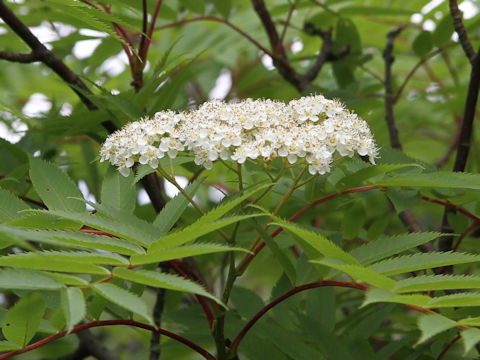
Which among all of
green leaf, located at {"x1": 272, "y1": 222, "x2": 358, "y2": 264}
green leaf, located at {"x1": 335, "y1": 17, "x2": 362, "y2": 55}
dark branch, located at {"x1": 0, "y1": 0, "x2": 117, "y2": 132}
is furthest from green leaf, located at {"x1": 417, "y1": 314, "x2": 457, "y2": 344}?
green leaf, located at {"x1": 335, "y1": 17, "x2": 362, "y2": 55}

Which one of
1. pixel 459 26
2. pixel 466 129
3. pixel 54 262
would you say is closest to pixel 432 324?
pixel 54 262

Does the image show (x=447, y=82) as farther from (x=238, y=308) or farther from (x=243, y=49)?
(x=238, y=308)

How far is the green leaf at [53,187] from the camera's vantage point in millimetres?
1168

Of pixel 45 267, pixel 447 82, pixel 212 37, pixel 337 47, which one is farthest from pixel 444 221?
pixel 447 82

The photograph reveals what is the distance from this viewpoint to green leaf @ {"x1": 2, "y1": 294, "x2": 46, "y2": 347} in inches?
37.9

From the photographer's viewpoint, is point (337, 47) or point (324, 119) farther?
point (337, 47)

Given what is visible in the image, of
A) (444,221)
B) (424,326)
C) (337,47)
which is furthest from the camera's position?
(337,47)

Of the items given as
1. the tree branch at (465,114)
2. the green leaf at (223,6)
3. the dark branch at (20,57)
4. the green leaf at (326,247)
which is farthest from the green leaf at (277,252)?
the green leaf at (223,6)

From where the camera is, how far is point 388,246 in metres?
1.04

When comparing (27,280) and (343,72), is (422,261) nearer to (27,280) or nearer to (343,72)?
(27,280)

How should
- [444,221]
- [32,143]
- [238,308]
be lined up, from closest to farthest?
1. [238,308]
2. [444,221]
3. [32,143]

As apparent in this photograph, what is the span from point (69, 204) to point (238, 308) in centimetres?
47

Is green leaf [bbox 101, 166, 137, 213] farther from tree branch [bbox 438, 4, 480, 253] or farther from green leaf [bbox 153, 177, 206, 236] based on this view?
tree branch [bbox 438, 4, 480, 253]

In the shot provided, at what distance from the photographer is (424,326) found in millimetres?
822
